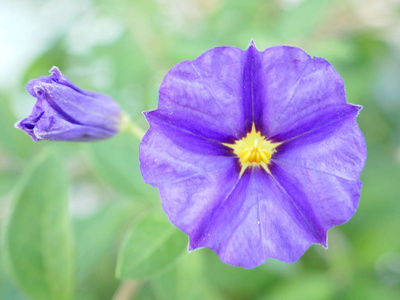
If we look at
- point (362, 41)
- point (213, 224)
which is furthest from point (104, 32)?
point (213, 224)

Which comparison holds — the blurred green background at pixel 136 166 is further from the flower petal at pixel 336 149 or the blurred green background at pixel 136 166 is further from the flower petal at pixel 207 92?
the flower petal at pixel 336 149

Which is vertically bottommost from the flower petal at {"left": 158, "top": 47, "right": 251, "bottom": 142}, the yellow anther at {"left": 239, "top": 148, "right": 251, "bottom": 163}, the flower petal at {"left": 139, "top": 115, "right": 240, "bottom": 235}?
the flower petal at {"left": 139, "top": 115, "right": 240, "bottom": 235}

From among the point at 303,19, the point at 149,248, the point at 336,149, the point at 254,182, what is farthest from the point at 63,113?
the point at 303,19

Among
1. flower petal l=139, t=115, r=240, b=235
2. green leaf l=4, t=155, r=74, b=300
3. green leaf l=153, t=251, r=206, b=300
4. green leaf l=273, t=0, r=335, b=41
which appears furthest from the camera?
green leaf l=273, t=0, r=335, b=41

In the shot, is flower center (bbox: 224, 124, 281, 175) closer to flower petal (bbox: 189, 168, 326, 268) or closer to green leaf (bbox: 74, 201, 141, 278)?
flower petal (bbox: 189, 168, 326, 268)

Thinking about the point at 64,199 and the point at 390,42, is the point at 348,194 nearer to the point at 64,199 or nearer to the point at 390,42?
the point at 64,199

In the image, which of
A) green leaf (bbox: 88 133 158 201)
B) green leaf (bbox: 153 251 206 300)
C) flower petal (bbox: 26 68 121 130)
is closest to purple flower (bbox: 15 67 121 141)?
flower petal (bbox: 26 68 121 130)
